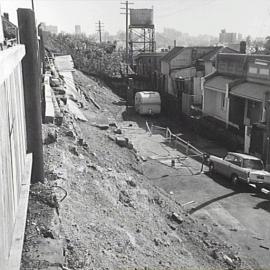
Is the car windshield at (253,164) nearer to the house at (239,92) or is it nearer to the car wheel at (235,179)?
the car wheel at (235,179)

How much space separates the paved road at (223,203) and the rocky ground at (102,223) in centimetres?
131

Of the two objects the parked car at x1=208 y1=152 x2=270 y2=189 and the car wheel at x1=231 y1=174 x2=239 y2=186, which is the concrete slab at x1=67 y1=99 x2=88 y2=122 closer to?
the parked car at x1=208 y1=152 x2=270 y2=189

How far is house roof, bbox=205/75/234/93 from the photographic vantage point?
30.1m

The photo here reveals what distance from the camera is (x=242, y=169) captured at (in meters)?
19.0

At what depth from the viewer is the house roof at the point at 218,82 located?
3007 cm

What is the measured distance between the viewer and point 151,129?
33031 mm

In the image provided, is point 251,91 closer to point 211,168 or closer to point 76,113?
point 211,168

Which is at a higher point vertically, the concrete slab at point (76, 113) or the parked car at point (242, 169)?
the concrete slab at point (76, 113)

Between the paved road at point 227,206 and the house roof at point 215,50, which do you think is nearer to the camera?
the paved road at point 227,206

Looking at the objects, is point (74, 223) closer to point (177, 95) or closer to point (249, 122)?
point (249, 122)

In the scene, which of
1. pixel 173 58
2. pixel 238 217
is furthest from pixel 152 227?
pixel 173 58

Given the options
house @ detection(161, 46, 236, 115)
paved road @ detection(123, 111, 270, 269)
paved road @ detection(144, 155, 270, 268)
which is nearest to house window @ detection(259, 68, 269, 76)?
paved road @ detection(123, 111, 270, 269)

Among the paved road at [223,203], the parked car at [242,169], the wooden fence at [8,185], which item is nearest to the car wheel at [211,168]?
the parked car at [242,169]

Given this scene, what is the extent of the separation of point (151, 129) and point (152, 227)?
22.6 meters
